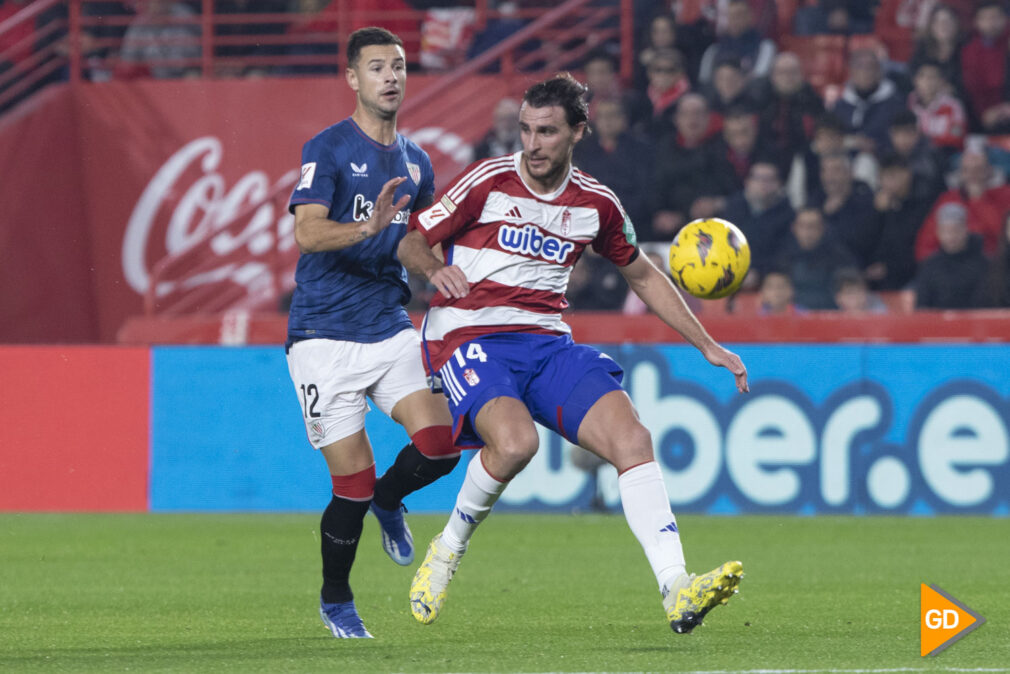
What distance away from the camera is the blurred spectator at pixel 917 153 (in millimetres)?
13336

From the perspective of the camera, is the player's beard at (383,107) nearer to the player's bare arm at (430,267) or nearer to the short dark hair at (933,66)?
the player's bare arm at (430,267)

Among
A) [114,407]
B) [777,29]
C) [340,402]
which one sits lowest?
[114,407]

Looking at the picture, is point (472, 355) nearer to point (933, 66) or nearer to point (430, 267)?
point (430, 267)

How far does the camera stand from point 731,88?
45.9ft

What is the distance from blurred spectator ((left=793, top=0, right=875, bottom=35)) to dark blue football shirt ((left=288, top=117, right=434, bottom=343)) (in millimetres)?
9337

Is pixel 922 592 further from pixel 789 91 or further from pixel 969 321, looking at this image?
pixel 789 91

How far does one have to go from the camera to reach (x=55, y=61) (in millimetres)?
16844

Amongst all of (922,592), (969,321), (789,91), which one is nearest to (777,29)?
(789,91)

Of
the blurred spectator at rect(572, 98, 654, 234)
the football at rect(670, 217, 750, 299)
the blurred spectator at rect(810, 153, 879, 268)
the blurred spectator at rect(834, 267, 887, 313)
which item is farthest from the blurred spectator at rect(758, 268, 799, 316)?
the football at rect(670, 217, 750, 299)

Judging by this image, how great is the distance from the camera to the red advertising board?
12.2 metres

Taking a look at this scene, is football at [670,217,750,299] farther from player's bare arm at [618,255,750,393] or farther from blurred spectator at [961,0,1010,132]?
blurred spectator at [961,0,1010,132]

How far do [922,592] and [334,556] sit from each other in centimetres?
261

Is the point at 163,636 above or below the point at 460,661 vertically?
below

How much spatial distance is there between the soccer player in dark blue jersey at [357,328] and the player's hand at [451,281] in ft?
1.65
